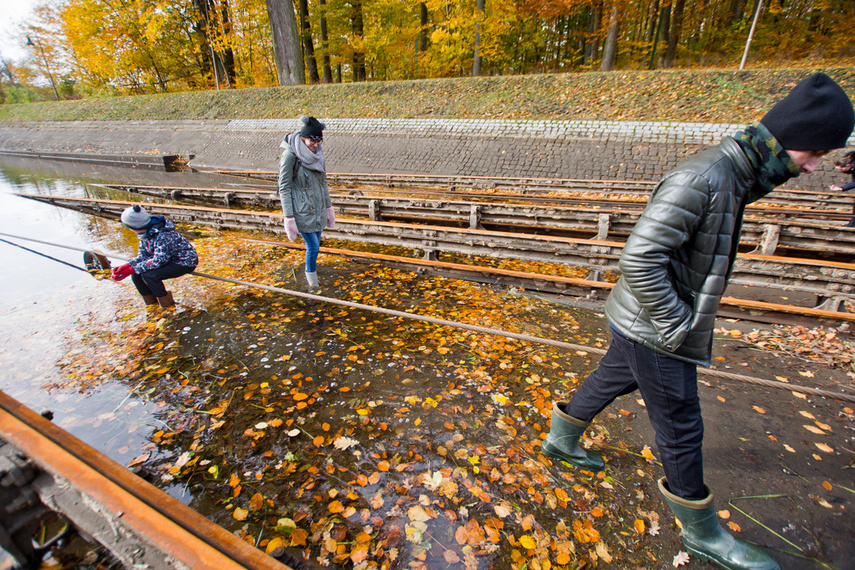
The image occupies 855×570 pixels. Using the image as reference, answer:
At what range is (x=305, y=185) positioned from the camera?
505 cm

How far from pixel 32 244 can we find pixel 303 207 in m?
7.17

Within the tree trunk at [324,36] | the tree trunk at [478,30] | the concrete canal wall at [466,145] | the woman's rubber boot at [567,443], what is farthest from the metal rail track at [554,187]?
the tree trunk at [324,36]

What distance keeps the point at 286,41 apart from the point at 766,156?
27.6m

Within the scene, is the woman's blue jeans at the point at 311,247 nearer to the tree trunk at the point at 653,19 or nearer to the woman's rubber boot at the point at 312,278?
the woman's rubber boot at the point at 312,278

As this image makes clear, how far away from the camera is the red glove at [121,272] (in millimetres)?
4344

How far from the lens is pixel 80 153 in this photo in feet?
81.8

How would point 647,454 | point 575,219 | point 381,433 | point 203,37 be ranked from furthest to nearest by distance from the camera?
point 203,37 < point 575,219 < point 381,433 < point 647,454

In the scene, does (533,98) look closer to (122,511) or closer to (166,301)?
(166,301)

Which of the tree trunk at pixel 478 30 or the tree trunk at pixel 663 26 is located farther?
the tree trunk at pixel 663 26

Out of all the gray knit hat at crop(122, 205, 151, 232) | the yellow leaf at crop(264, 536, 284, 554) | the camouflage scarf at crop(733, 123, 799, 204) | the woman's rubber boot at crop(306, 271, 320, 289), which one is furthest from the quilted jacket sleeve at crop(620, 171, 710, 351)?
the gray knit hat at crop(122, 205, 151, 232)

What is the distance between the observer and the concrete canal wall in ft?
44.4

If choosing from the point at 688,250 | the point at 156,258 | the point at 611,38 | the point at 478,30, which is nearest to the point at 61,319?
the point at 156,258

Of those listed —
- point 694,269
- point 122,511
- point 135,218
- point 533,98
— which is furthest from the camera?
point 533,98

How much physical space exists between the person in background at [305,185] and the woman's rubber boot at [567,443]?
3690 mm
